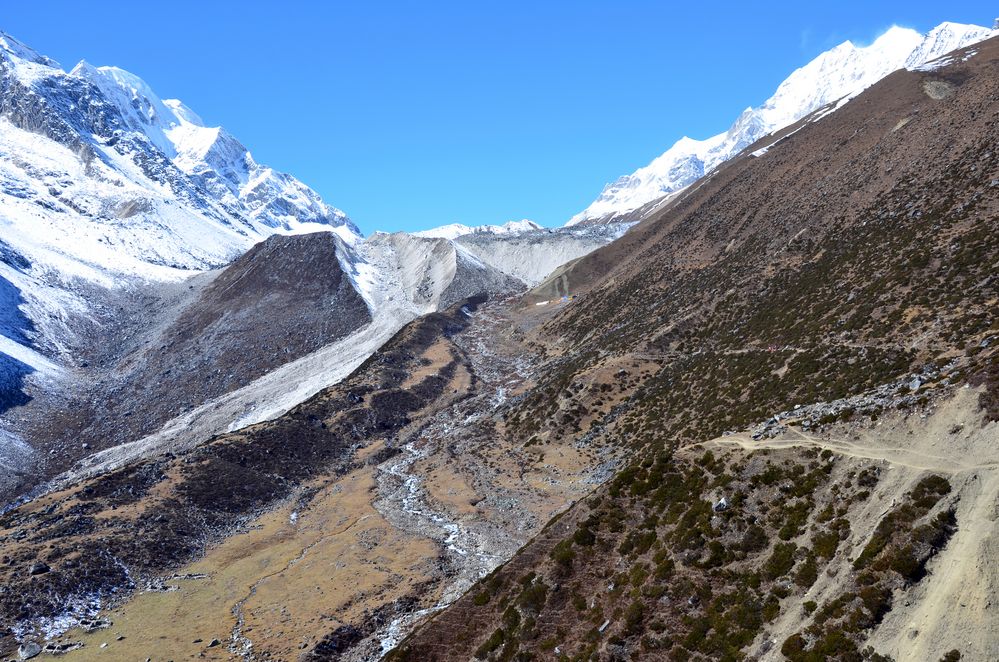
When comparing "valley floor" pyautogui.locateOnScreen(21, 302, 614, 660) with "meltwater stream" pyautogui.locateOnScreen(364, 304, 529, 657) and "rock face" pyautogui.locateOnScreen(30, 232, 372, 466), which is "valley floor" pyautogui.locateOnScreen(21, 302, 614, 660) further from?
"rock face" pyautogui.locateOnScreen(30, 232, 372, 466)

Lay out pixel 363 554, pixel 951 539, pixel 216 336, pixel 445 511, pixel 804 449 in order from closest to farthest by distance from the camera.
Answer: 1. pixel 951 539
2. pixel 804 449
3. pixel 363 554
4. pixel 445 511
5. pixel 216 336

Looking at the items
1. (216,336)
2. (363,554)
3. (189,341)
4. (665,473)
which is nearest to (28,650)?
(363,554)

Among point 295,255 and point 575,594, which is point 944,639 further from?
point 295,255

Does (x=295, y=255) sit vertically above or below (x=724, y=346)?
above

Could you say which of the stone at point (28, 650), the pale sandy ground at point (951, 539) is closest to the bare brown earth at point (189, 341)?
the stone at point (28, 650)

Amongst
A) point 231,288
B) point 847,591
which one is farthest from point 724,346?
point 231,288

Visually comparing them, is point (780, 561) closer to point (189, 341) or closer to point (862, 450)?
point (862, 450)
